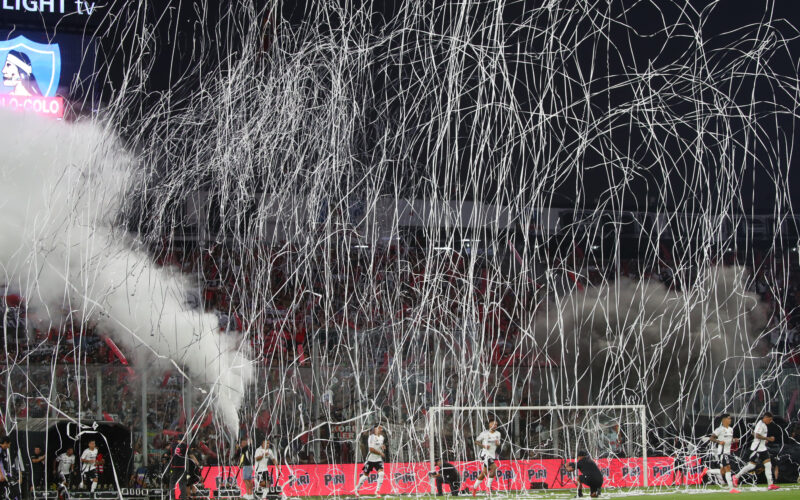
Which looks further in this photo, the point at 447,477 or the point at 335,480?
the point at 335,480

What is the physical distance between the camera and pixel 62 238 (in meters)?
11.6

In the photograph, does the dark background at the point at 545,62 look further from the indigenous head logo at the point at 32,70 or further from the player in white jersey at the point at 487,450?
the player in white jersey at the point at 487,450

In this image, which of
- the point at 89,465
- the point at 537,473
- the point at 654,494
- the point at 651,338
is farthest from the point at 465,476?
the point at 651,338

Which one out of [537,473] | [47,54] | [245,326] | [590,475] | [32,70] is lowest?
[537,473]

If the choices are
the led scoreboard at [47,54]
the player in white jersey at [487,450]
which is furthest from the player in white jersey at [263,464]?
the led scoreboard at [47,54]

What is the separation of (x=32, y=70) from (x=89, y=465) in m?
4.92

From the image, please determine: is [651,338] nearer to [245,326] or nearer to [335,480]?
[245,326]

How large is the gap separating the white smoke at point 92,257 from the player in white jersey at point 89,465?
1.61 meters

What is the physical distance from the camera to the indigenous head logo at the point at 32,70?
36.6 feet

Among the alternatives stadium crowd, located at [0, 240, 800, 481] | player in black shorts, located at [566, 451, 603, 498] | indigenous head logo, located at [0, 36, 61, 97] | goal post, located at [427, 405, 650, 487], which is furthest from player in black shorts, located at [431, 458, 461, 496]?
indigenous head logo, located at [0, 36, 61, 97]

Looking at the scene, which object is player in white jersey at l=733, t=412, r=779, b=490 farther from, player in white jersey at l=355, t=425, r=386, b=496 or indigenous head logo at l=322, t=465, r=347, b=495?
indigenous head logo at l=322, t=465, r=347, b=495

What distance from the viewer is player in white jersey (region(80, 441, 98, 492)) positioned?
30.2ft

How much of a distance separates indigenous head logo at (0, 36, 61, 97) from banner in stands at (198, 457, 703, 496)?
512 cm

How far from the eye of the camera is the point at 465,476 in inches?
400
